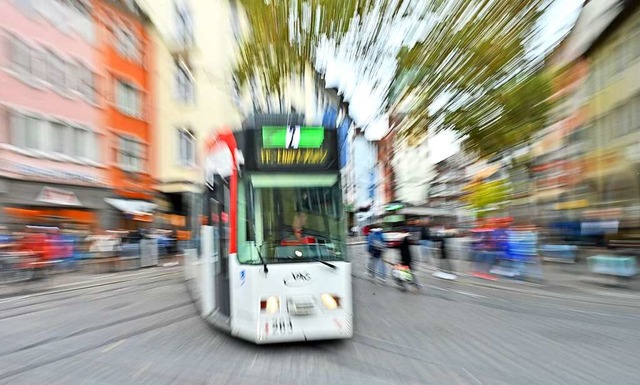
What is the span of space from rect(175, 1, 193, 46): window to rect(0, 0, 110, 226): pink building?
17.8 feet

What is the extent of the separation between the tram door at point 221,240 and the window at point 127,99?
22004mm

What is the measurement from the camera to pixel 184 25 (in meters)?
30.6

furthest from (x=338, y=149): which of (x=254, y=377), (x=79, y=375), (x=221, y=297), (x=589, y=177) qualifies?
(x=589, y=177)

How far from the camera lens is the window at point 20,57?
21078mm

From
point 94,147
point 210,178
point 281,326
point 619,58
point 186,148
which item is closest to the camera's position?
point 281,326

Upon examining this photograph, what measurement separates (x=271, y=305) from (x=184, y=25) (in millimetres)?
27495

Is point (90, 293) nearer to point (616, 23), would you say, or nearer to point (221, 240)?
point (221, 240)

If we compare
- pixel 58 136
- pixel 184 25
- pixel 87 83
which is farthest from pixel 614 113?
pixel 58 136

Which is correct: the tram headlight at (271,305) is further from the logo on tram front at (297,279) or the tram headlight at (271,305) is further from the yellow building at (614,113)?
the yellow building at (614,113)

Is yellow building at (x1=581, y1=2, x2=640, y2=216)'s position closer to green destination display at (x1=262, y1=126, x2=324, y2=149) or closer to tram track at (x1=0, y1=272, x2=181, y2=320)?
tram track at (x1=0, y1=272, x2=181, y2=320)

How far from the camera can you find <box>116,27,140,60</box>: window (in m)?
27.8

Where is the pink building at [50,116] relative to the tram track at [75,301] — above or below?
above

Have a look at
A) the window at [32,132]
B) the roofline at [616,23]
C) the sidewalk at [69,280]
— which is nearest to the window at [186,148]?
the window at [32,132]

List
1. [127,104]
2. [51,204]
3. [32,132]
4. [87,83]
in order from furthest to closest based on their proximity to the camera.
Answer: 1. [127,104]
2. [87,83]
3. [51,204]
4. [32,132]
